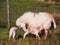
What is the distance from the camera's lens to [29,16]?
27.7 ft

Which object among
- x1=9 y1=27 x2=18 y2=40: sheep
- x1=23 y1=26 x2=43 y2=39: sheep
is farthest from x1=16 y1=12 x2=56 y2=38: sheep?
x1=9 y1=27 x2=18 y2=40: sheep

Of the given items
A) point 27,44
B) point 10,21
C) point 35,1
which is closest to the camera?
point 27,44

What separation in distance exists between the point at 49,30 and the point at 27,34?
28.3 inches

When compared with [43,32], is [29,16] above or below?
above

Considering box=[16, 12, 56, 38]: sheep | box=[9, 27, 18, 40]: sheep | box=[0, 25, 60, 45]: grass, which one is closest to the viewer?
box=[0, 25, 60, 45]: grass

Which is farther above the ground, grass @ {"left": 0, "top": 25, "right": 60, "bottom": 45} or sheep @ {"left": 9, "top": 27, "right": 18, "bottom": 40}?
sheep @ {"left": 9, "top": 27, "right": 18, "bottom": 40}

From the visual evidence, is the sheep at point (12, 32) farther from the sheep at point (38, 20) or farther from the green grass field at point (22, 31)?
the sheep at point (38, 20)

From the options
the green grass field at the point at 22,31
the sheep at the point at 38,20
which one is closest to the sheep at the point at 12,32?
the green grass field at the point at 22,31

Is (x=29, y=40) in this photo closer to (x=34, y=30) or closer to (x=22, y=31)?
(x=34, y=30)

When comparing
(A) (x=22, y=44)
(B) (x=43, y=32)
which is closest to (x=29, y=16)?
(B) (x=43, y=32)

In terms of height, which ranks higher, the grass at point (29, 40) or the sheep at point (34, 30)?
the sheep at point (34, 30)

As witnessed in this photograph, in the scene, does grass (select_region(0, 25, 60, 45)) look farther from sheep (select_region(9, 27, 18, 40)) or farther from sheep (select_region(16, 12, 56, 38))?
sheep (select_region(16, 12, 56, 38))

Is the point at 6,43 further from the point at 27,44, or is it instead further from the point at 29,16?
the point at 29,16

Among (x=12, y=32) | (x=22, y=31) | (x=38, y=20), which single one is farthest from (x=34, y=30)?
(x=12, y=32)
